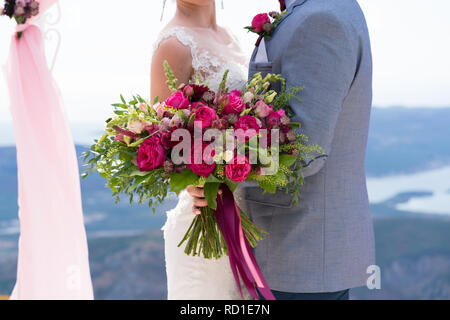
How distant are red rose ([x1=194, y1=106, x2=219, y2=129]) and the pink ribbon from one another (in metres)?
0.26

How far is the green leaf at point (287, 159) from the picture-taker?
1399mm

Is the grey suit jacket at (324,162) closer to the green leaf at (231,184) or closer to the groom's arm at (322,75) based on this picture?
the groom's arm at (322,75)

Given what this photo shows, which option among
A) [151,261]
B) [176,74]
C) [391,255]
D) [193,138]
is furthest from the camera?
[151,261]

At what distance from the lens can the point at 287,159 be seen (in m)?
1.40

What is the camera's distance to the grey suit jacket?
1.47 meters

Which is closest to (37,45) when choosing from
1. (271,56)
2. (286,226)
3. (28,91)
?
(28,91)

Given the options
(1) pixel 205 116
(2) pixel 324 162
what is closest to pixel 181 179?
(1) pixel 205 116

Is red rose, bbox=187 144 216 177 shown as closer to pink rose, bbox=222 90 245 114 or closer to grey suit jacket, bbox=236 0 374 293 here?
pink rose, bbox=222 90 245 114

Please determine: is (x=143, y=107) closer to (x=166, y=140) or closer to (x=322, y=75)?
(x=166, y=140)

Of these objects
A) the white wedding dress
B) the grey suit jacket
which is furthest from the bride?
the grey suit jacket

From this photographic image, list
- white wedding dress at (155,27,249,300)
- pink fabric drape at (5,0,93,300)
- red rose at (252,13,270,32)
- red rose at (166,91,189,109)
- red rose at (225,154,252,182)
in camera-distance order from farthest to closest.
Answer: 1. pink fabric drape at (5,0,93,300)
2. white wedding dress at (155,27,249,300)
3. red rose at (252,13,270,32)
4. red rose at (166,91,189,109)
5. red rose at (225,154,252,182)

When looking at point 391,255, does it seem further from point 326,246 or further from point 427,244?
point 326,246

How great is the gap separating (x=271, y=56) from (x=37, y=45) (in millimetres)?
1096

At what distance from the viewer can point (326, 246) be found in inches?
63.0
